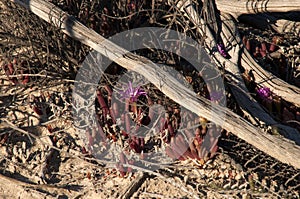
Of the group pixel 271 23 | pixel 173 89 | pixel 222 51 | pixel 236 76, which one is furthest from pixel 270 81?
pixel 173 89

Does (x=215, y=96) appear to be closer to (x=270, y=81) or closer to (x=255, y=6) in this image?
(x=270, y=81)

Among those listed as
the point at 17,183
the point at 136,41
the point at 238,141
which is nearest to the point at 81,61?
the point at 136,41

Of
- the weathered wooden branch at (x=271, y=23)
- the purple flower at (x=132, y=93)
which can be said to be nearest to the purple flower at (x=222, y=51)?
the weathered wooden branch at (x=271, y=23)

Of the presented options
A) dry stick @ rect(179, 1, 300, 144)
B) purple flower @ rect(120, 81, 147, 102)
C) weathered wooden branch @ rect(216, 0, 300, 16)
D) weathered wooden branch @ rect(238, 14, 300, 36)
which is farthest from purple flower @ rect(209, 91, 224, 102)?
weathered wooden branch @ rect(238, 14, 300, 36)

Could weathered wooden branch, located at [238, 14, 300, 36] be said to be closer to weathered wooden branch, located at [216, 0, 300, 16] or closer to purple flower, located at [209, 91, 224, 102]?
weathered wooden branch, located at [216, 0, 300, 16]

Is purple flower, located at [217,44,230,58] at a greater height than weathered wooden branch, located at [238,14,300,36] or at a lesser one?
lesser

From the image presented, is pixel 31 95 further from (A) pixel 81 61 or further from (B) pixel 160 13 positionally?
(B) pixel 160 13
